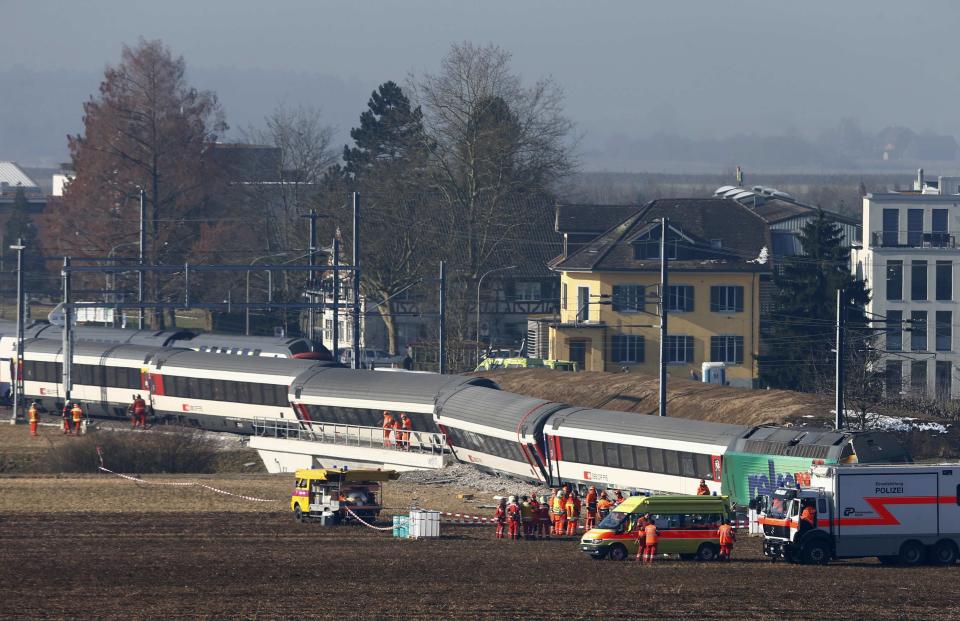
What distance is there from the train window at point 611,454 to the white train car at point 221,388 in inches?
→ 774

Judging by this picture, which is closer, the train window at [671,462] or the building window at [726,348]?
the train window at [671,462]

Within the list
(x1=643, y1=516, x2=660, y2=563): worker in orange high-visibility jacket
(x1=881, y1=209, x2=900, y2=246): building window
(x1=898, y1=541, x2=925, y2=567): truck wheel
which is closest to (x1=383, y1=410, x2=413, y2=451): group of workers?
(x1=643, y1=516, x2=660, y2=563): worker in orange high-visibility jacket

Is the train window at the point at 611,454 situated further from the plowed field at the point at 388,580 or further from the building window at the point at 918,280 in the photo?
the building window at the point at 918,280

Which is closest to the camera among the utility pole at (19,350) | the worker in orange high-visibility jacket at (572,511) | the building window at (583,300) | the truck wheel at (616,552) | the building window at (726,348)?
the truck wheel at (616,552)

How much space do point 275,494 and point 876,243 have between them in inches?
1944

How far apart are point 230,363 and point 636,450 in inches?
1028

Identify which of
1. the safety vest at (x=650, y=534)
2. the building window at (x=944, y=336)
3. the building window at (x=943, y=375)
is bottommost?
the safety vest at (x=650, y=534)

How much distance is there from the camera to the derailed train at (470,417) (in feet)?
133

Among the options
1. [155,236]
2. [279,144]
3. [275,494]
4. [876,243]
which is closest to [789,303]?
[876,243]

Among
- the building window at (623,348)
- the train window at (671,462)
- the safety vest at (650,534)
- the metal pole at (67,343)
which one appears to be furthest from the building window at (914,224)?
the safety vest at (650,534)

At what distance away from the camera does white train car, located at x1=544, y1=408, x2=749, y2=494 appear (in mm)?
41906

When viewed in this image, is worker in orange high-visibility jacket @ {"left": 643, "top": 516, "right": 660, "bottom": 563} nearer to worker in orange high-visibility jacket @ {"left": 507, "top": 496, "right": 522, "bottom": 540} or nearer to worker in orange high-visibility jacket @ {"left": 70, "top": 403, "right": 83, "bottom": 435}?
worker in orange high-visibility jacket @ {"left": 507, "top": 496, "right": 522, "bottom": 540}

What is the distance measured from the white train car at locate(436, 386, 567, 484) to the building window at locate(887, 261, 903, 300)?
39.1m

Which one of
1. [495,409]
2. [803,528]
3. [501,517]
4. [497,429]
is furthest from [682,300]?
[803,528]
